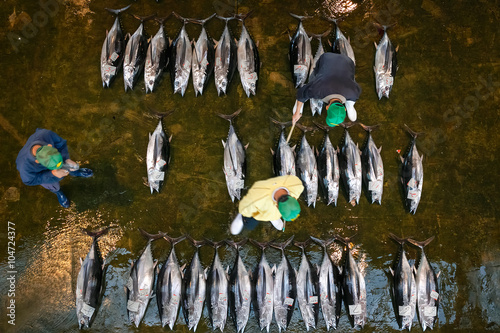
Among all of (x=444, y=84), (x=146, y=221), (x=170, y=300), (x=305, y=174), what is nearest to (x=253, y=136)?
(x=305, y=174)

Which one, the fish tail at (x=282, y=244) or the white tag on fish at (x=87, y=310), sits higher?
the fish tail at (x=282, y=244)

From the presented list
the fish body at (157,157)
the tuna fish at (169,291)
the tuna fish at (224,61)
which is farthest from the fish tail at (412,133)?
the tuna fish at (169,291)

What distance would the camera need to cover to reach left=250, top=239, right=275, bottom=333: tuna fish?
4.33m

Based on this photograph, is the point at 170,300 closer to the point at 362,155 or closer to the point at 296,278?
the point at 296,278

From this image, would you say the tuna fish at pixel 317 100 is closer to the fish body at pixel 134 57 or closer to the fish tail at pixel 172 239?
the fish body at pixel 134 57

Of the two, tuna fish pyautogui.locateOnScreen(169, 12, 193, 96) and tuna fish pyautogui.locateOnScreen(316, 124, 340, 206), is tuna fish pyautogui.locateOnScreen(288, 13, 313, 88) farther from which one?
tuna fish pyautogui.locateOnScreen(169, 12, 193, 96)

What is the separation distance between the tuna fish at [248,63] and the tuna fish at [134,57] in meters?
1.33

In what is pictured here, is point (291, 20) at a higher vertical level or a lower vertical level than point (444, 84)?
higher

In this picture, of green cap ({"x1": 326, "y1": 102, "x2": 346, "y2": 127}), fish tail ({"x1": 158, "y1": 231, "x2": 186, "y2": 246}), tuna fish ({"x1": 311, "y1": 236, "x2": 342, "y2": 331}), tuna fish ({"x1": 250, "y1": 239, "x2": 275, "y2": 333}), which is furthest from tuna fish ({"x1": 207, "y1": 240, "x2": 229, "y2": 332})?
green cap ({"x1": 326, "y1": 102, "x2": 346, "y2": 127})

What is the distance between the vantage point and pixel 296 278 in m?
4.43

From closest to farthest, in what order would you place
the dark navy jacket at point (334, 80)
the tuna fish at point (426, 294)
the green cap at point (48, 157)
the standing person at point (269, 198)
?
the standing person at point (269, 198)
the green cap at point (48, 157)
the dark navy jacket at point (334, 80)
the tuna fish at point (426, 294)

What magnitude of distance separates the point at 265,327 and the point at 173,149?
2.69m

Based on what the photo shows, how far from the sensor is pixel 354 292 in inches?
172

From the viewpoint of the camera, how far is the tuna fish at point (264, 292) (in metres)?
4.33
